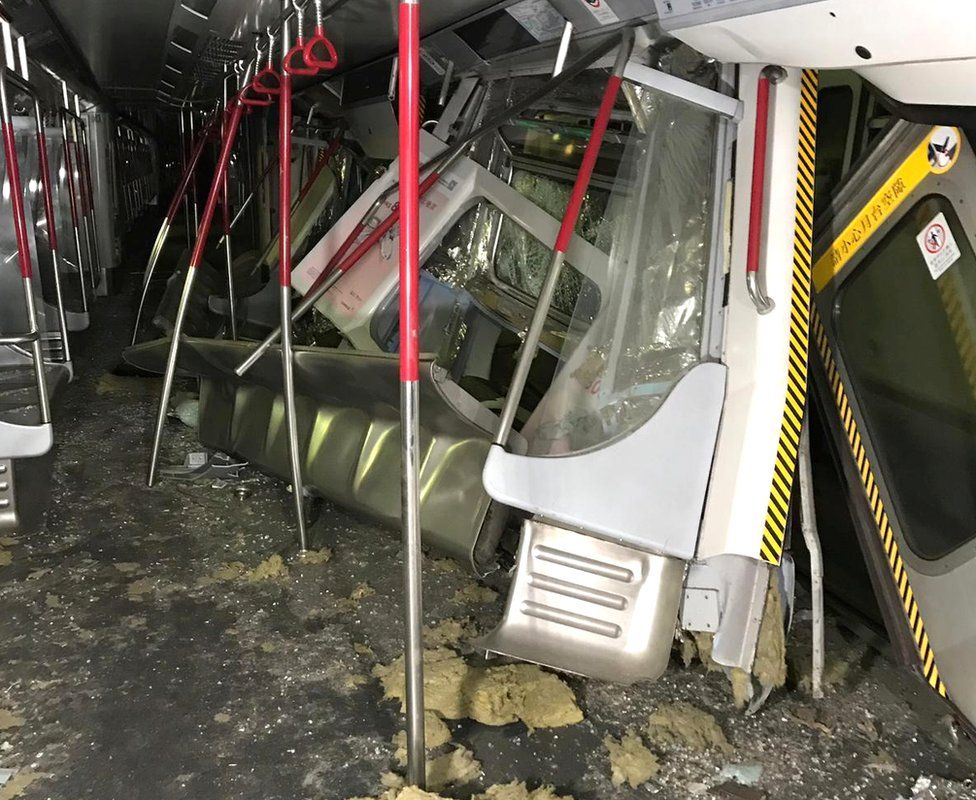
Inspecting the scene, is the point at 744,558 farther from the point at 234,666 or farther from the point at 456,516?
the point at 234,666

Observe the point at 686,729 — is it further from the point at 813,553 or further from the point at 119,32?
the point at 119,32

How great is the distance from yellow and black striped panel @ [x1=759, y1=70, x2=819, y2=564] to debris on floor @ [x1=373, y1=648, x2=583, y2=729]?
705 millimetres

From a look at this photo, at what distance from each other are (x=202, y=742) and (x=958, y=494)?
7.26 feet

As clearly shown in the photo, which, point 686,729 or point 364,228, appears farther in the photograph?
point 364,228

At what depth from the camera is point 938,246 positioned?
7.57 feet

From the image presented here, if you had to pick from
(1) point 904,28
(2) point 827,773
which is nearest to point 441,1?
(1) point 904,28

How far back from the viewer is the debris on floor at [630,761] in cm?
203

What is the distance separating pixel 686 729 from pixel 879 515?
88 centimetres

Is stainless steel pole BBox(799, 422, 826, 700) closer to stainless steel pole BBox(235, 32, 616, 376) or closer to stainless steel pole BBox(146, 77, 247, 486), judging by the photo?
stainless steel pole BBox(235, 32, 616, 376)

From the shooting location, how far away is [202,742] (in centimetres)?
210

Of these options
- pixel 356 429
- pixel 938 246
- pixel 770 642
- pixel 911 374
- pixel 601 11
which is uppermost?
pixel 601 11

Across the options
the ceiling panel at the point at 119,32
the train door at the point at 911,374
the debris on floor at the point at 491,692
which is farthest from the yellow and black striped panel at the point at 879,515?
the ceiling panel at the point at 119,32

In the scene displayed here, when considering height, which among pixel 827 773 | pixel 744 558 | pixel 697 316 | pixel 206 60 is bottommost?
pixel 827 773

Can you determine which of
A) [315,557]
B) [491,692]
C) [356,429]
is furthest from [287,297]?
[491,692]
